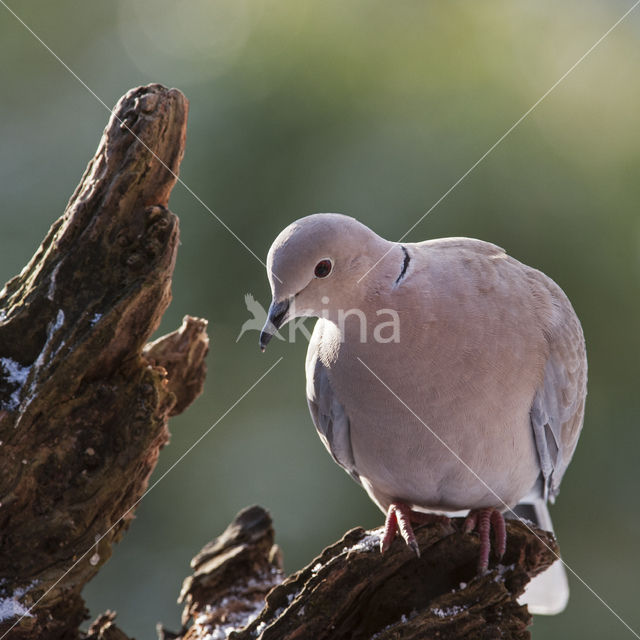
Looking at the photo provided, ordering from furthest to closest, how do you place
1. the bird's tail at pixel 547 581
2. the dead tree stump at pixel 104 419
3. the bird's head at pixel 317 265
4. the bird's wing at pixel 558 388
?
the bird's tail at pixel 547 581 → the bird's wing at pixel 558 388 → the dead tree stump at pixel 104 419 → the bird's head at pixel 317 265

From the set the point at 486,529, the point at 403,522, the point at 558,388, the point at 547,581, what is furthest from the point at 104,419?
the point at 547,581

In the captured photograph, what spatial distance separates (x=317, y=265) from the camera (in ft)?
6.15

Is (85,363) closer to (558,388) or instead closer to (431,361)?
(431,361)

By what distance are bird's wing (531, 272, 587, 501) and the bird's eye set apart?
0.67 m

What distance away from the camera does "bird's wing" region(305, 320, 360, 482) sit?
2.22m

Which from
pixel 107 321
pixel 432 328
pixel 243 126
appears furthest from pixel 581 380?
pixel 243 126

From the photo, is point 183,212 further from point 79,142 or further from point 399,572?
point 399,572

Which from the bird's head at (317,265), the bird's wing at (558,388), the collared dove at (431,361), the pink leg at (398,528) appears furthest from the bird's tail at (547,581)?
the bird's head at (317,265)

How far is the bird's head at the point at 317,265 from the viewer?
1.85 metres

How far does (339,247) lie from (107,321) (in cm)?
64

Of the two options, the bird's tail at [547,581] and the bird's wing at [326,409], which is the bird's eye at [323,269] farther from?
the bird's tail at [547,581]

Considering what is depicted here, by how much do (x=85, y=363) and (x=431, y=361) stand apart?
0.89m

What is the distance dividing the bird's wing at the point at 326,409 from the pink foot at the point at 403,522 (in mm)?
221

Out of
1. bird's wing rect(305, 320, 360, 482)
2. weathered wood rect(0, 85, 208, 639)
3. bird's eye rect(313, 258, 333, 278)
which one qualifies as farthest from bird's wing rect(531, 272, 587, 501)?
weathered wood rect(0, 85, 208, 639)
